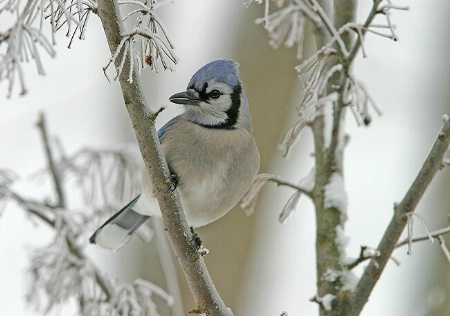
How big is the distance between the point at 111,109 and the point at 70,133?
43 cm

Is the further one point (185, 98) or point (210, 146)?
point (210, 146)

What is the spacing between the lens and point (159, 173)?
210 cm

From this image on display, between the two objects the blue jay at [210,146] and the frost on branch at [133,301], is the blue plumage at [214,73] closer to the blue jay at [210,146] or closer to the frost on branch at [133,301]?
the blue jay at [210,146]

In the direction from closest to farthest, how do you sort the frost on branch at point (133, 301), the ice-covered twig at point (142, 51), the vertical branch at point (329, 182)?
1. the ice-covered twig at point (142, 51)
2. the vertical branch at point (329, 182)
3. the frost on branch at point (133, 301)

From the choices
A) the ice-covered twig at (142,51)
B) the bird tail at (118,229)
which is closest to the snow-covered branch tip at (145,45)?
the ice-covered twig at (142,51)

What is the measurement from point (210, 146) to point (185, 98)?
22 cm

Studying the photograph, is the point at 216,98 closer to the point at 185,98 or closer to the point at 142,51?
the point at 185,98

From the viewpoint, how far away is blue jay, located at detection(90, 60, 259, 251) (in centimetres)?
277

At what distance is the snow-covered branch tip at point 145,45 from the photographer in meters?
1.84

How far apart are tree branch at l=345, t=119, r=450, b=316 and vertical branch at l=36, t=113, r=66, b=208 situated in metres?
1.12

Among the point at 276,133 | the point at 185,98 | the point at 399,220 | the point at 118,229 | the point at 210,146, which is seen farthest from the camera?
the point at 276,133

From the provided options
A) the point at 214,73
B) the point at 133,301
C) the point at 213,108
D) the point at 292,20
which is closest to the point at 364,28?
the point at 292,20

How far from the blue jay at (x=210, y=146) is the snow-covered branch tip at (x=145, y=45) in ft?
2.24

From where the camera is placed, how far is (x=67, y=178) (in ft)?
10.4
